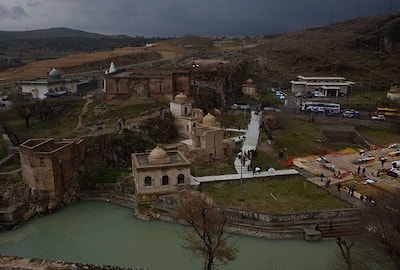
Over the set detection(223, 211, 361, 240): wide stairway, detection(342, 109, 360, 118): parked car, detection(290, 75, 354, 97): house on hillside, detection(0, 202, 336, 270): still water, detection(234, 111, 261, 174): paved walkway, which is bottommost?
detection(0, 202, 336, 270): still water

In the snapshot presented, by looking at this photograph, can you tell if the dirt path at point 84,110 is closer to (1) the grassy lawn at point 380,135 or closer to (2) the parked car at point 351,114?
(1) the grassy lawn at point 380,135

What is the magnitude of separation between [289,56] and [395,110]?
3948 cm

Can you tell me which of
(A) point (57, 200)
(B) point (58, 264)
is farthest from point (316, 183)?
(B) point (58, 264)

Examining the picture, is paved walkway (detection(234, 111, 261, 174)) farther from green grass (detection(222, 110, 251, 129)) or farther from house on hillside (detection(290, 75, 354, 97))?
house on hillside (detection(290, 75, 354, 97))

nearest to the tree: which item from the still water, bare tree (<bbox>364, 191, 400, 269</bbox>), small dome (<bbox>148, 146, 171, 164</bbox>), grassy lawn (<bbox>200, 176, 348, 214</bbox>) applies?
the still water

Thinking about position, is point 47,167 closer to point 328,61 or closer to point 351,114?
point 351,114

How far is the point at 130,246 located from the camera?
982 inches

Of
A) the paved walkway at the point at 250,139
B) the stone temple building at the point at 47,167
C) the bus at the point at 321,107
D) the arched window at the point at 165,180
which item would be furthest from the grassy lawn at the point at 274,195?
the bus at the point at 321,107

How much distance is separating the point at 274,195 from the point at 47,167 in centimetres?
1757

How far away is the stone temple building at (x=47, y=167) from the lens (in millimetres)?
30422

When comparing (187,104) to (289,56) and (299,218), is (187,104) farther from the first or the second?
(289,56)

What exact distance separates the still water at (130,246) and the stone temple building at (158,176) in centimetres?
260

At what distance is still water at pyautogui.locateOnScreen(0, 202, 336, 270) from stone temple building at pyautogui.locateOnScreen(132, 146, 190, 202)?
8.54ft

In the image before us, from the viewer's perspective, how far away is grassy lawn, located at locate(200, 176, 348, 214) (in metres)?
28.0
